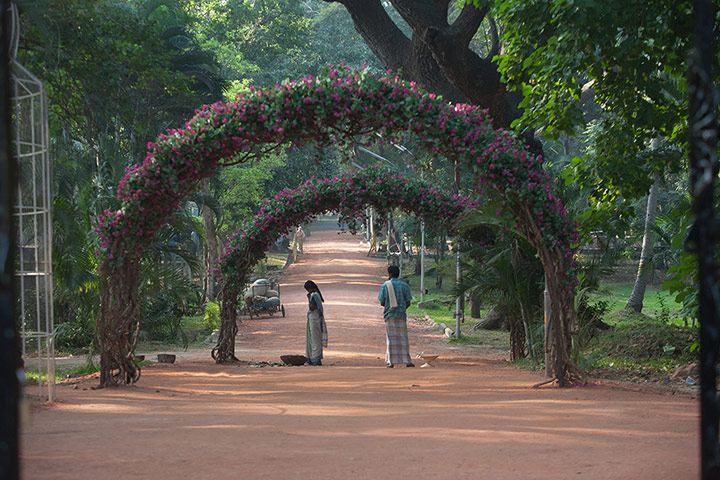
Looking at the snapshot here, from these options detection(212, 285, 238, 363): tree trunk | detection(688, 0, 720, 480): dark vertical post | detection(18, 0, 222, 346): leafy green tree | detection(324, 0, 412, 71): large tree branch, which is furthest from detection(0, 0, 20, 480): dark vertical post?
detection(324, 0, 412, 71): large tree branch

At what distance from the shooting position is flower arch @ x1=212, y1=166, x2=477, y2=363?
1497 centimetres

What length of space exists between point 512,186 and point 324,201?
6476 millimetres

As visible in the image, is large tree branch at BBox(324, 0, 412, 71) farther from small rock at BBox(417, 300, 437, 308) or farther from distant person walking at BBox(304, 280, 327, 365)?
small rock at BBox(417, 300, 437, 308)

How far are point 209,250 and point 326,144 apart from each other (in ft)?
63.1

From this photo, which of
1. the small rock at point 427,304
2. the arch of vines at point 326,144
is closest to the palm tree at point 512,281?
the arch of vines at point 326,144

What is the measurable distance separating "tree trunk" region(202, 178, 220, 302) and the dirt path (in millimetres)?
15502

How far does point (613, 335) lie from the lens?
49.3 ft

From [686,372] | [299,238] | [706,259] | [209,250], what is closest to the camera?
[706,259]

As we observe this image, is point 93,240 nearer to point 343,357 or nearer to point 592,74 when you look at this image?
point 343,357

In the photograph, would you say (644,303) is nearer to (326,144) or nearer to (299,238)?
(326,144)

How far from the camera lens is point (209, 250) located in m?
28.1

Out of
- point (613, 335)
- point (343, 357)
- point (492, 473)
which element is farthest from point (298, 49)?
point (492, 473)

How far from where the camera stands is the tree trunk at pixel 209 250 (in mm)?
26906

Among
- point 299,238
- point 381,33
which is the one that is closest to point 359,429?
point 381,33
